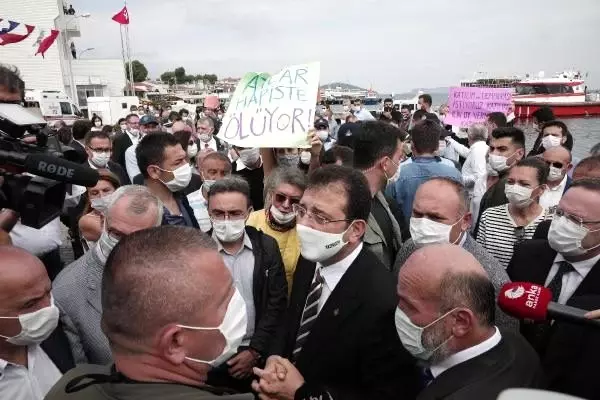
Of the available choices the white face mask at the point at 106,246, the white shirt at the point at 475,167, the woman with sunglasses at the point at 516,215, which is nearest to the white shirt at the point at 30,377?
the white face mask at the point at 106,246

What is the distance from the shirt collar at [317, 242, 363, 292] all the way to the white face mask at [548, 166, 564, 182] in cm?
280

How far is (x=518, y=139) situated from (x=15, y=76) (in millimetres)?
4567

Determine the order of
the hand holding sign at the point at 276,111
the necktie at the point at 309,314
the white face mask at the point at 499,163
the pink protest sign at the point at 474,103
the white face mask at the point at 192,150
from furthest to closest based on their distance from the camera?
the pink protest sign at the point at 474,103
the white face mask at the point at 192,150
the white face mask at the point at 499,163
the hand holding sign at the point at 276,111
the necktie at the point at 309,314

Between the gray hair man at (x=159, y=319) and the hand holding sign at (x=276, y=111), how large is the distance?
2276 millimetres

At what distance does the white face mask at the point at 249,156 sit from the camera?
509 cm

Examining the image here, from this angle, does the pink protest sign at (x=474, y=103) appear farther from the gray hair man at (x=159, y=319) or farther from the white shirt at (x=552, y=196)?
the gray hair man at (x=159, y=319)

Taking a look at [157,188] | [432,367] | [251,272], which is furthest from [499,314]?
[157,188]

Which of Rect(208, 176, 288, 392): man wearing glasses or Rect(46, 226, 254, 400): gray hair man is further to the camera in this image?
Rect(208, 176, 288, 392): man wearing glasses

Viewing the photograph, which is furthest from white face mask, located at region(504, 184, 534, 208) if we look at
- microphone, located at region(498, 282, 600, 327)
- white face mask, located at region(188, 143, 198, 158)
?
white face mask, located at region(188, 143, 198, 158)

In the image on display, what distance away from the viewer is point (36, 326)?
6.33 feet

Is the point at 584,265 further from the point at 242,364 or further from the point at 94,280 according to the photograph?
the point at 94,280

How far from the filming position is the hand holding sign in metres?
3.67

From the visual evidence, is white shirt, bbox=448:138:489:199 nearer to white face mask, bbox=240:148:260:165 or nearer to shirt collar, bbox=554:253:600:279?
white face mask, bbox=240:148:260:165

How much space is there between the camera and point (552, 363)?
199cm
